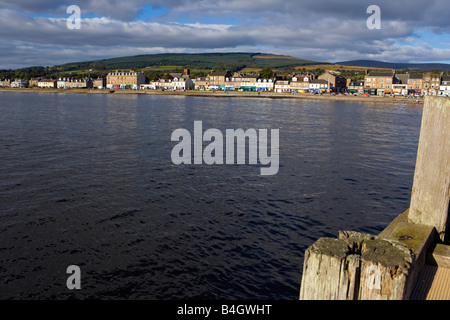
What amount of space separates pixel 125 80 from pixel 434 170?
186879 mm

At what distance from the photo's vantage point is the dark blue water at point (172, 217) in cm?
980

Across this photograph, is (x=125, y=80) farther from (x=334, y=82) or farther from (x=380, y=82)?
(x=380, y=82)

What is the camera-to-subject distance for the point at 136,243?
11.8 metres

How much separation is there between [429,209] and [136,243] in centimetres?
859

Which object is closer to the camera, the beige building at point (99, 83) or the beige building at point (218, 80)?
the beige building at point (218, 80)

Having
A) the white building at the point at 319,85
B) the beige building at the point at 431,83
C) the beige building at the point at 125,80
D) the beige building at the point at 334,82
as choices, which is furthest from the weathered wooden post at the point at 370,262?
the beige building at the point at 125,80
